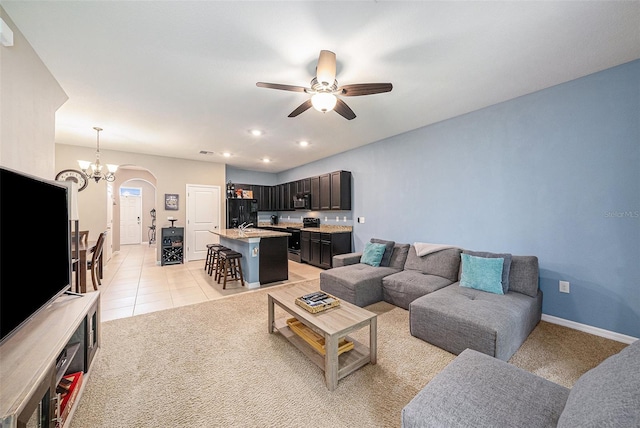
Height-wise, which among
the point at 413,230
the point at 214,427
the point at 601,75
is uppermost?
the point at 601,75

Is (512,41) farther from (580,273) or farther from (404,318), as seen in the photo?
(404,318)

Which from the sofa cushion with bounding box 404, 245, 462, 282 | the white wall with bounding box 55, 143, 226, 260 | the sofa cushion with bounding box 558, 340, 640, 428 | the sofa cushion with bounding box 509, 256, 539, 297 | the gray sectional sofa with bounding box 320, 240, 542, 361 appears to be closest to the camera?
the sofa cushion with bounding box 558, 340, 640, 428

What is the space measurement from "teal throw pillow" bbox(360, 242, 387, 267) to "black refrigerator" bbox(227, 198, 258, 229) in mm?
4521

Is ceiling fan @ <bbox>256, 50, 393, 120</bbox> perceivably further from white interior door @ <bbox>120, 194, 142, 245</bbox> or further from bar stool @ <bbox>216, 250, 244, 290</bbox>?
white interior door @ <bbox>120, 194, 142, 245</bbox>

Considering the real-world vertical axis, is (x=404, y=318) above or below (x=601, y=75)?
below

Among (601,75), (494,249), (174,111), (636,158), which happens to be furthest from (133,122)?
(636,158)

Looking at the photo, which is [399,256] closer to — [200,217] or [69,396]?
[69,396]

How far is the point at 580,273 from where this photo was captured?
2.53 meters

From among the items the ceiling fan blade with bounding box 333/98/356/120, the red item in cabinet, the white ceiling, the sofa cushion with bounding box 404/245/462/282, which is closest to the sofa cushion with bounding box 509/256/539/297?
the sofa cushion with bounding box 404/245/462/282

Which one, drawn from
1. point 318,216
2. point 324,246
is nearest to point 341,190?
point 324,246

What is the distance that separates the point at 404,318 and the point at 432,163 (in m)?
2.43

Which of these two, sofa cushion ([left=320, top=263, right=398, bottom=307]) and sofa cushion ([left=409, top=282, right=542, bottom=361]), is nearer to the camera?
sofa cushion ([left=409, top=282, right=542, bottom=361])

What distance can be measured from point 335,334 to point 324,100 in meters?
1.93

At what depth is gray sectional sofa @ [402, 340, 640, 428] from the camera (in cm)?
73
